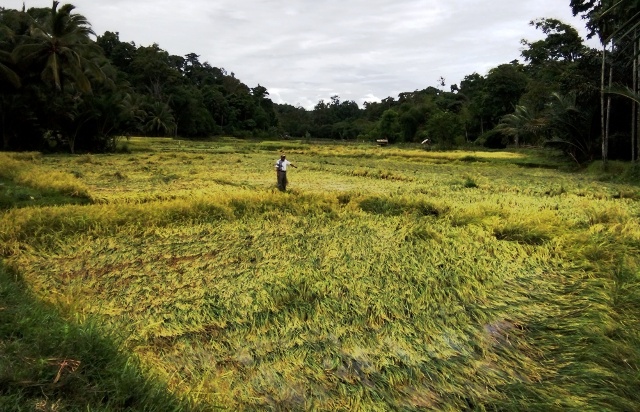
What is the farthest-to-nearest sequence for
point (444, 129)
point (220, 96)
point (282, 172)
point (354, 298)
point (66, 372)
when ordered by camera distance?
point (220, 96), point (444, 129), point (282, 172), point (354, 298), point (66, 372)

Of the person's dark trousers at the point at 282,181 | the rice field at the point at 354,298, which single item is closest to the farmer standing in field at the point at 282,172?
the person's dark trousers at the point at 282,181

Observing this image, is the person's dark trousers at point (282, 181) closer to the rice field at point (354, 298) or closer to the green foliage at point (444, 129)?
the rice field at point (354, 298)

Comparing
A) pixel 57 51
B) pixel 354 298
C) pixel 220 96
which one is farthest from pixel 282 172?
pixel 220 96

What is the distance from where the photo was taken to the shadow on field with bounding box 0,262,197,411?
1962 millimetres

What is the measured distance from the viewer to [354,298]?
389 centimetres

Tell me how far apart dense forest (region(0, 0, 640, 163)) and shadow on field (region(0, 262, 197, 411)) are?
451 centimetres

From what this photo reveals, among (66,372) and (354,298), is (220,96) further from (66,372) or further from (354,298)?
(66,372)

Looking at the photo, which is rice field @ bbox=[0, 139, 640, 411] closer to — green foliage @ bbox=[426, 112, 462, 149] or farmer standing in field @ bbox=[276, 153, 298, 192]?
farmer standing in field @ bbox=[276, 153, 298, 192]

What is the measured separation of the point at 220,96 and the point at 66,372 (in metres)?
56.0

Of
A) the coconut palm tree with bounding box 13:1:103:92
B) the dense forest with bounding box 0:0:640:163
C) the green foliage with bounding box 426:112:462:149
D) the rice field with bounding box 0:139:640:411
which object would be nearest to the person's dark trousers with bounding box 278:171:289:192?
the rice field with bounding box 0:139:640:411

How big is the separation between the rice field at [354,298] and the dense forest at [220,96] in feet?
7.96

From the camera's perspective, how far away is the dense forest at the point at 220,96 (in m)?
16.2

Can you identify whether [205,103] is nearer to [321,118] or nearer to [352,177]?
[321,118]

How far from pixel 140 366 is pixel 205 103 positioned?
56.0 meters
